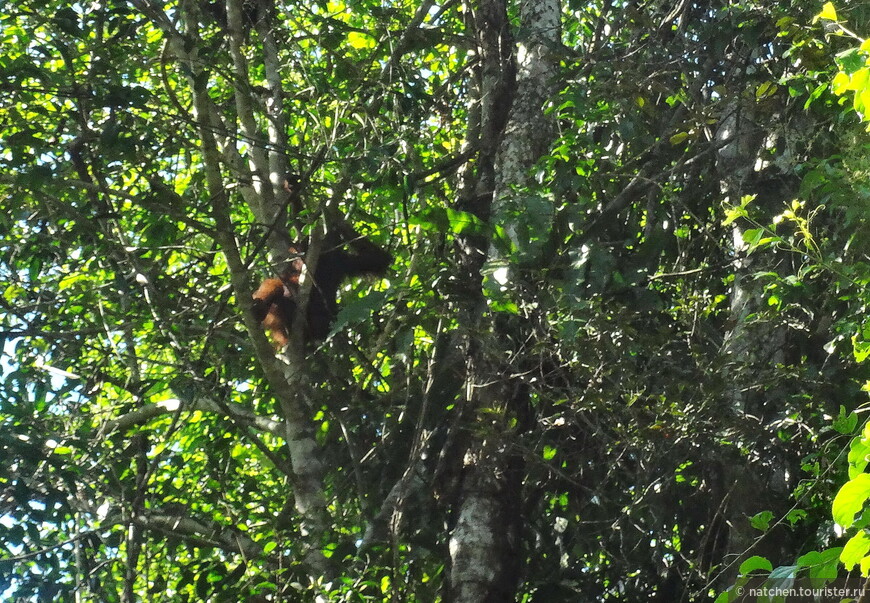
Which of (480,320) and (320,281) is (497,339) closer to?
(480,320)

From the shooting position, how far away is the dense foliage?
3.45 metres

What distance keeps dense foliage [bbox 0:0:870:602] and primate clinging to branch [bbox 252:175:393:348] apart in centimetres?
18

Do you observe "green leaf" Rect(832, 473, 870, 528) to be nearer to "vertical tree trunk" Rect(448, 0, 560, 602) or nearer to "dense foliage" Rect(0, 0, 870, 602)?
"dense foliage" Rect(0, 0, 870, 602)

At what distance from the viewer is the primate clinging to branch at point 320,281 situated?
4688mm

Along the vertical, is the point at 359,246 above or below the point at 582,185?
above

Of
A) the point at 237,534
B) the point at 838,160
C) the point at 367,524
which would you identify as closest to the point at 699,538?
the point at 367,524

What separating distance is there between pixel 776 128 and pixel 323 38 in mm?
2103

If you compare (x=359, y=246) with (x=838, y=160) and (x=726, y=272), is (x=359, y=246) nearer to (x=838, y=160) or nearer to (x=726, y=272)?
(x=726, y=272)

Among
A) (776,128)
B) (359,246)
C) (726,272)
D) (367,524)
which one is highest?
(359,246)

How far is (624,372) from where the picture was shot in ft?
11.3

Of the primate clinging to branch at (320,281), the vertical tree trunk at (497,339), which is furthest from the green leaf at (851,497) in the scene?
the primate clinging to branch at (320,281)

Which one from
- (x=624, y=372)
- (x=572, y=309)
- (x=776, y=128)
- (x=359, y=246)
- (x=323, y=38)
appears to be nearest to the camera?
(x=572, y=309)

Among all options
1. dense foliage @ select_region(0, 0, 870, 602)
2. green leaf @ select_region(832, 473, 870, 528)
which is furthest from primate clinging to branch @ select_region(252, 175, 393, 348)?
green leaf @ select_region(832, 473, 870, 528)

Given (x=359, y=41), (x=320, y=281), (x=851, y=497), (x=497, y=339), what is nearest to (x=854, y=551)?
(x=851, y=497)
